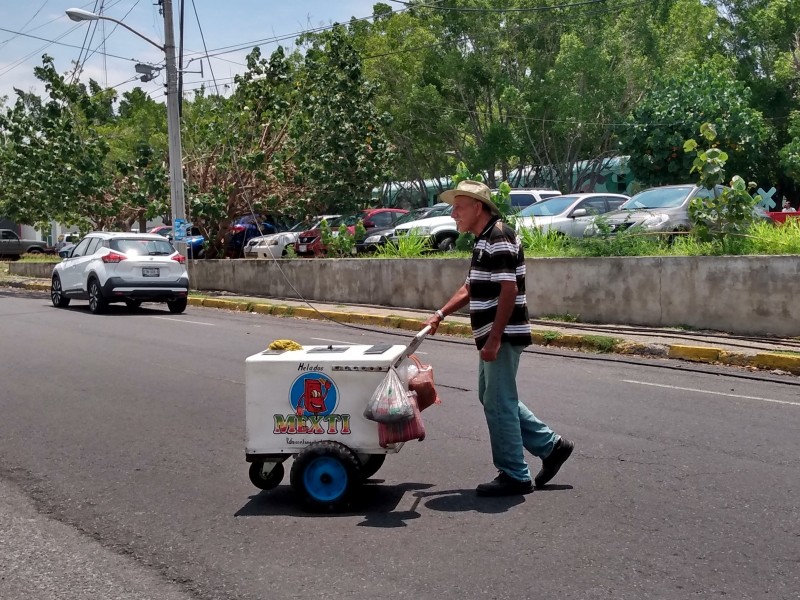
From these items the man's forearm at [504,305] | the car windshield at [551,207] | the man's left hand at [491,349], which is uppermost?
the car windshield at [551,207]

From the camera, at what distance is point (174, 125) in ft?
71.3

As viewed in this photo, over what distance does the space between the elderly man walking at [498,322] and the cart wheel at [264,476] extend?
Result: 1.24 metres

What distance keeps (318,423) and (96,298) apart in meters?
14.4

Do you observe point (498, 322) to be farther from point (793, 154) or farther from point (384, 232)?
point (793, 154)

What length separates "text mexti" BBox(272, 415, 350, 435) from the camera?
544cm

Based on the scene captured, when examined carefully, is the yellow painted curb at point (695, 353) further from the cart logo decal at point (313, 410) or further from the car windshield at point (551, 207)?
the car windshield at point (551, 207)

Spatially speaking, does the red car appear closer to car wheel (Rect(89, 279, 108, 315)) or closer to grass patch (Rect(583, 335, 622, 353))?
car wheel (Rect(89, 279, 108, 315))

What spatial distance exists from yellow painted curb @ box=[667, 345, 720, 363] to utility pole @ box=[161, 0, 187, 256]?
44.1 ft

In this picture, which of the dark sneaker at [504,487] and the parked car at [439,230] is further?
the parked car at [439,230]

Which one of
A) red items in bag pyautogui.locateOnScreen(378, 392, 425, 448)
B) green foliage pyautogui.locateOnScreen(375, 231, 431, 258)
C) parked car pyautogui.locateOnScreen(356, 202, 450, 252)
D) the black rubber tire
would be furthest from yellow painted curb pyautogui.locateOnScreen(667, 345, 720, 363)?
the black rubber tire

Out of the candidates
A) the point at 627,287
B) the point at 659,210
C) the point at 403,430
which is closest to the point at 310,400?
the point at 403,430

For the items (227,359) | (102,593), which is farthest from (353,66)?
(102,593)

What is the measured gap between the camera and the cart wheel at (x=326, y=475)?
5.36 m

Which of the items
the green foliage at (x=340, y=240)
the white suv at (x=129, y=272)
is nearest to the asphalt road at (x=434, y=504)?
the white suv at (x=129, y=272)
